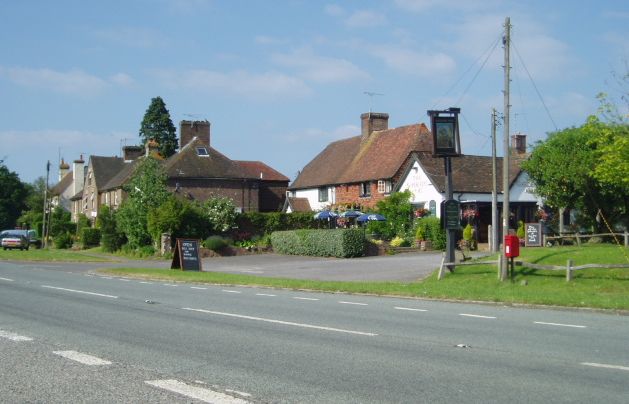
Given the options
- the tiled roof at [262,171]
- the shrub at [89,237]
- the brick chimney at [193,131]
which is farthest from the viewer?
the tiled roof at [262,171]

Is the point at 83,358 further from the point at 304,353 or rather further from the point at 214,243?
the point at 214,243

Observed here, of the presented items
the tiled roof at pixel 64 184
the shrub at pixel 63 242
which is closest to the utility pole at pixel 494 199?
the shrub at pixel 63 242

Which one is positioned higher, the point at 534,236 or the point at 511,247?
the point at 534,236

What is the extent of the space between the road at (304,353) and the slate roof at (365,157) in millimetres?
34077

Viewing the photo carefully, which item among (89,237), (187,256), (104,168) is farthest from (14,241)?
(187,256)

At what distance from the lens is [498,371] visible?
9164 mm

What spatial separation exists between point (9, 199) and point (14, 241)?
49407mm

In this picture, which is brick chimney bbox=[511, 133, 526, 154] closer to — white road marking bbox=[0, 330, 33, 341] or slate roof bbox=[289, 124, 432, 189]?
slate roof bbox=[289, 124, 432, 189]

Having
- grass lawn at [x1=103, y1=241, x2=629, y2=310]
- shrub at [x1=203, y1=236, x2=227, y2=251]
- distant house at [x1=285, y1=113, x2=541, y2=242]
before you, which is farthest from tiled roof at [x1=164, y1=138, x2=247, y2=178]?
grass lawn at [x1=103, y1=241, x2=629, y2=310]

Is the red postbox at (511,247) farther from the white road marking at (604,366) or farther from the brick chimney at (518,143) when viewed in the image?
the brick chimney at (518,143)

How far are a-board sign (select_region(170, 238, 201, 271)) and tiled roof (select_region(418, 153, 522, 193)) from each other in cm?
1892

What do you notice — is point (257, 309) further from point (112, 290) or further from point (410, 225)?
point (410, 225)

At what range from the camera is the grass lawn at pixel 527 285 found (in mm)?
18406

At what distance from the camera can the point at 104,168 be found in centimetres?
7462
